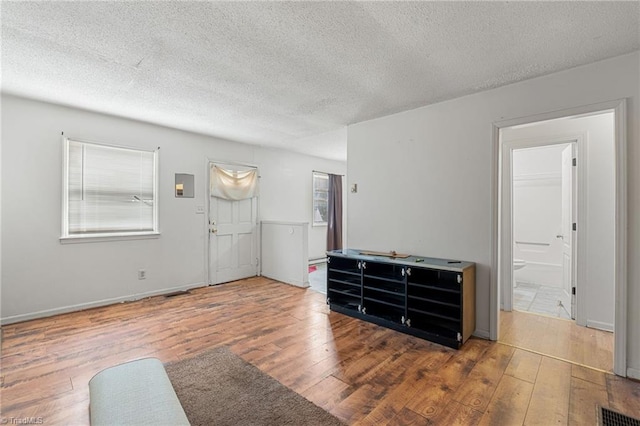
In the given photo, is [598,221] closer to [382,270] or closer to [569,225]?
[569,225]

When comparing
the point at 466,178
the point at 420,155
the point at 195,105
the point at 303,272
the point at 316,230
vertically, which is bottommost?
the point at 303,272

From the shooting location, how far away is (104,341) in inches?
→ 105

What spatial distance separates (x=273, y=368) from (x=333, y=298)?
1.42 metres

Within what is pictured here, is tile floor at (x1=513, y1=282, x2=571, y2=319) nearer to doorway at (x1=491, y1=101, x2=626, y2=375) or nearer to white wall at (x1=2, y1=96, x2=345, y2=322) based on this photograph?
doorway at (x1=491, y1=101, x2=626, y2=375)

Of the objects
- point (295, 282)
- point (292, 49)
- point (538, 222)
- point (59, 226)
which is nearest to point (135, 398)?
point (292, 49)

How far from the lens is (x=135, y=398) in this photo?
4.65ft

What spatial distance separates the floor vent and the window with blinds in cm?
482

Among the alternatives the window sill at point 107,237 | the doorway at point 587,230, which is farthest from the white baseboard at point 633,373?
the window sill at point 107,237

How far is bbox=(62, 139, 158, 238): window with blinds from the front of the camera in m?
3.43

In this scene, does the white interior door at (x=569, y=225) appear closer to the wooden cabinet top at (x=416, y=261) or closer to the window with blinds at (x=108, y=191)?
the wooden cabinet top at (x=416, y=261)

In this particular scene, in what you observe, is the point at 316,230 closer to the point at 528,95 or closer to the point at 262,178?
the point at 262,178

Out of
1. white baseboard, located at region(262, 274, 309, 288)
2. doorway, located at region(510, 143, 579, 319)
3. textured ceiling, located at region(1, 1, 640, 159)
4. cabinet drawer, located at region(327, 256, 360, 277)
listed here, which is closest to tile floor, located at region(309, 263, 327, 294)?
white baseboard, located at region(262, 274, 309, 288)

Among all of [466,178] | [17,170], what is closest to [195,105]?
[17,170]

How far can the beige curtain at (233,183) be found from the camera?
15.4ft
